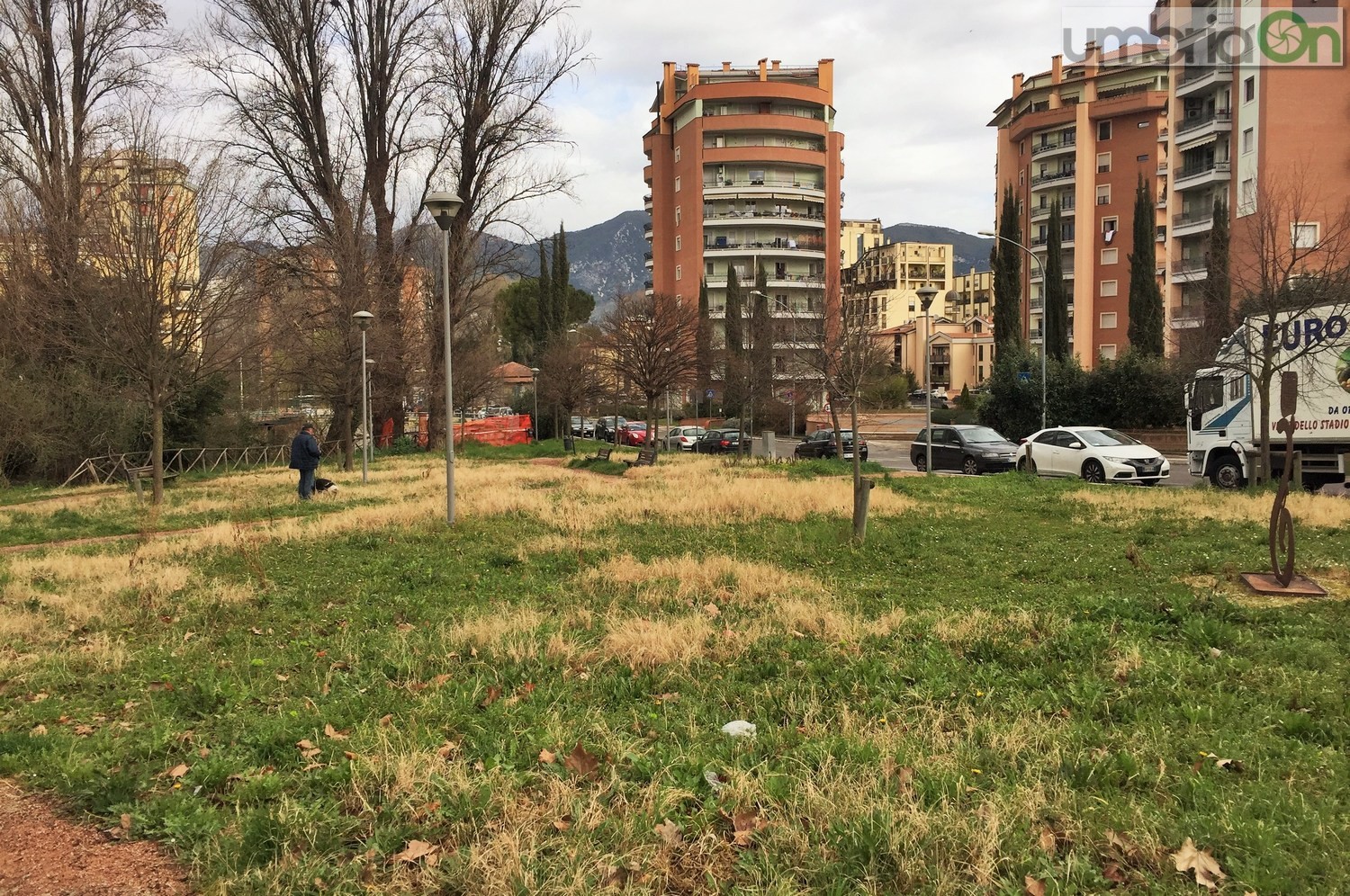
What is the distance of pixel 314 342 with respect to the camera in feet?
108

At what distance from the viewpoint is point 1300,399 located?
18.6m

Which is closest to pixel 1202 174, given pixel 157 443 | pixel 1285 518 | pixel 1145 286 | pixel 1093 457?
pixel 1145 286

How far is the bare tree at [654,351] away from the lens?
31.8 metres

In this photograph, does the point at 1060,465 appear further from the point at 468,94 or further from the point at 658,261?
the point at 658,261

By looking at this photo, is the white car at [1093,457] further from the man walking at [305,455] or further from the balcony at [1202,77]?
the balcony at [1202,77]

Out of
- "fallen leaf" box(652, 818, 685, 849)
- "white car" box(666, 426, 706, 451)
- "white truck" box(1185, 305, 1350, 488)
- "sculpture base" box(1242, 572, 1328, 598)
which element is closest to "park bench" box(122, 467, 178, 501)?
"fallen leaf" box(652, 818, 685, 849)

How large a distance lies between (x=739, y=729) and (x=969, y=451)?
24241mm

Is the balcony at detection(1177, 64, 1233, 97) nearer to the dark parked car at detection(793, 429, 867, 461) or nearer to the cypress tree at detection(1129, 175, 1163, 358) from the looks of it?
the cypress tree at detection(1129, 175, 1163, 358)

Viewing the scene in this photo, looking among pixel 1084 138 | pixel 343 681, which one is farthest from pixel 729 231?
pixel 343 681

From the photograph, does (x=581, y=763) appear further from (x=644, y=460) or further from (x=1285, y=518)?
(x=644, y=460)

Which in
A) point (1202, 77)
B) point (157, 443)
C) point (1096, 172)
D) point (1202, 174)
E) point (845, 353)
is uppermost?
point (1202, 77)

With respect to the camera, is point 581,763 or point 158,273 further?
point 158,273

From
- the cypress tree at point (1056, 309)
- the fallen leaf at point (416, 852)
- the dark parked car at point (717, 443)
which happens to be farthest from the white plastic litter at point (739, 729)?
the cypress tree at point (1056, 309)

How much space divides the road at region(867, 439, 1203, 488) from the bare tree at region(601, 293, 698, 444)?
853cm
